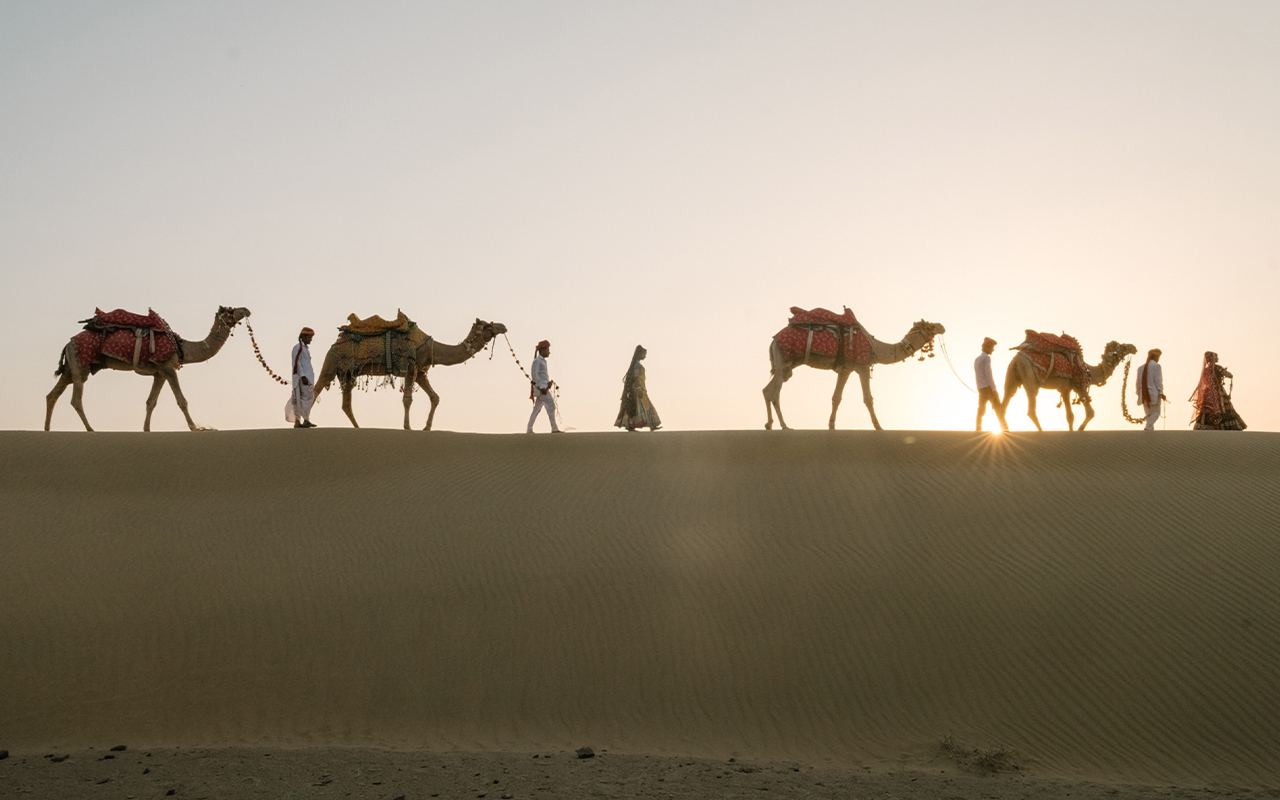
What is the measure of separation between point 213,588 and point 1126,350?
16.1 meters

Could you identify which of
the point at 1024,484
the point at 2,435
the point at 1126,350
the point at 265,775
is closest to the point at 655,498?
the point at 1024,484

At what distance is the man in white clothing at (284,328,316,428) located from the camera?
58.2 ft

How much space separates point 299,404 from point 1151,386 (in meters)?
13.3

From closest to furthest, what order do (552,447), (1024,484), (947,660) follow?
(947,660), (1024,484), (552,447)

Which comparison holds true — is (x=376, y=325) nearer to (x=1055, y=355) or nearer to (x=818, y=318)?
(x=818, y=318)

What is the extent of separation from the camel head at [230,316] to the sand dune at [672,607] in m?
3.97

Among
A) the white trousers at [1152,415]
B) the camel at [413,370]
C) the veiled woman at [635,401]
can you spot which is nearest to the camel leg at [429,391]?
the camel at [413,370]

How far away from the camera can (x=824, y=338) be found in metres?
19.5

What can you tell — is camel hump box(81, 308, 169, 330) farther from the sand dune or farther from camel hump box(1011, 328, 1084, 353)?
camel hump box(1011, 328, 1084, 353)

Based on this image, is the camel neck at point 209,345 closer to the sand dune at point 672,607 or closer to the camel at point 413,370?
the camel at point 413,370

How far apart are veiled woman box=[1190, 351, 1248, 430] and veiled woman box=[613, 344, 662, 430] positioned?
923 centimetres

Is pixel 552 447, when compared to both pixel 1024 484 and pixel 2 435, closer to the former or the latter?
pixel 1024 484

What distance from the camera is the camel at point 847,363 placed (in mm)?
19375

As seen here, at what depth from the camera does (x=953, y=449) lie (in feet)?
53.3
